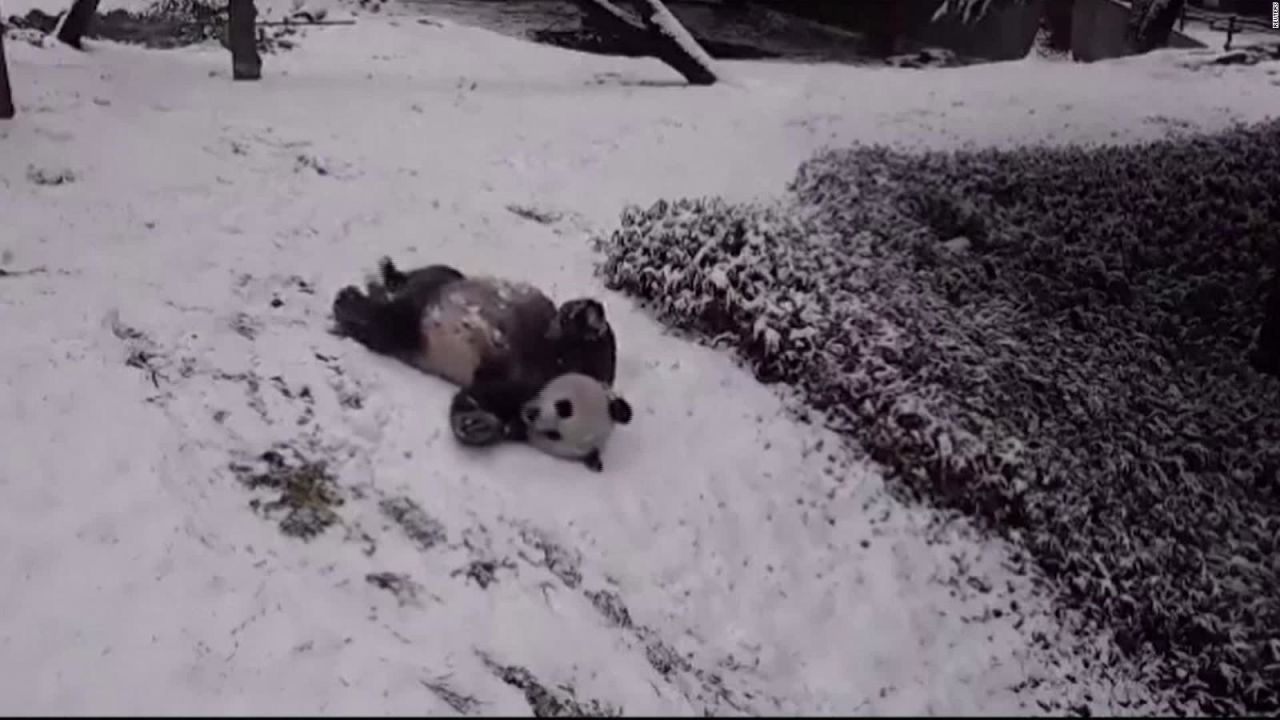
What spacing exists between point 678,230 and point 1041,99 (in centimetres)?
672

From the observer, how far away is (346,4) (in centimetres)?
1741

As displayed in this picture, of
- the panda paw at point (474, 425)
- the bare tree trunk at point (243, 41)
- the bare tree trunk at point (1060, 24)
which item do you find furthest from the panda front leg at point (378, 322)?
the bare tree trunk at point (1060, 24)

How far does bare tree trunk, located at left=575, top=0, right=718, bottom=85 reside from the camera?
13102 millimetres

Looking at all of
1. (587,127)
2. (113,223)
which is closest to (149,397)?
(113,223)

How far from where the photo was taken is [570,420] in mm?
5188

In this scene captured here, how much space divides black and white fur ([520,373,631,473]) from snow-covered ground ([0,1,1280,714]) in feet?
0.30

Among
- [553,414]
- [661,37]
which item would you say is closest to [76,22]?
[661,37]

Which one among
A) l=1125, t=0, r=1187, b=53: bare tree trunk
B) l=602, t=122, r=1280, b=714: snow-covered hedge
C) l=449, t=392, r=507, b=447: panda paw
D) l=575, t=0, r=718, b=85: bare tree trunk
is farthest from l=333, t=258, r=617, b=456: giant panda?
l=1125, t=0, r=1187, b=53: bare tree trunk

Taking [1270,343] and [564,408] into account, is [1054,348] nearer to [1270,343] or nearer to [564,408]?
[1270,343]

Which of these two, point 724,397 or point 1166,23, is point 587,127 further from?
point 1166,23

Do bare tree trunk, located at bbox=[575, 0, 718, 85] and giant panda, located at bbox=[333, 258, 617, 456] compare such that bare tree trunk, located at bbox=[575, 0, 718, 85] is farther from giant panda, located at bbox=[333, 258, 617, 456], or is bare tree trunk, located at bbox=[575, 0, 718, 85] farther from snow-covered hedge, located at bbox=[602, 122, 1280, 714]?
giant panda, located at bbox=[333, 258, 617, 456]

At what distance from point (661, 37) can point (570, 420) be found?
8722 mm

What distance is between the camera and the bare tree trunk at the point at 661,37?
1310 centimetres

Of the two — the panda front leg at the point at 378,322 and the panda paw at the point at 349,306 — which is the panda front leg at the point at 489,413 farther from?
the panda paw at the point at 349,306
